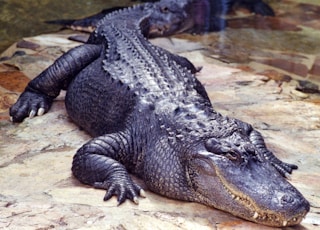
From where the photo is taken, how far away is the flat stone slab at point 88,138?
10.3 feet

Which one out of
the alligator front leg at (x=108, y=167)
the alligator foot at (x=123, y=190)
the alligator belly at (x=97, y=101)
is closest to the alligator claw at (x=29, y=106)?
the alligator belly at (x=97, y=101)

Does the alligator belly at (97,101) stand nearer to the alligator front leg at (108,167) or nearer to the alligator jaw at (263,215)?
the alligator front leg at (108,167)

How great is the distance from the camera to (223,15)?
8.95m

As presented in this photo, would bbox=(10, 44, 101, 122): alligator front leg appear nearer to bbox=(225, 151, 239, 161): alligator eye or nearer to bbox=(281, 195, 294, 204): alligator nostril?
bbox=(225, 151, 239, 161): alligator eye

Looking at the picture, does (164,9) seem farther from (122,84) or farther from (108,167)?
(108,167)

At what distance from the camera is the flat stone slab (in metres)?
3.15

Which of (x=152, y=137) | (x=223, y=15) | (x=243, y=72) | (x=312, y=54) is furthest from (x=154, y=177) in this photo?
(x=223, y=15)

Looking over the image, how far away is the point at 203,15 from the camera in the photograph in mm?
8555

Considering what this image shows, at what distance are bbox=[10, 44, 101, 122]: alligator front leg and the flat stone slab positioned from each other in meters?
0.11

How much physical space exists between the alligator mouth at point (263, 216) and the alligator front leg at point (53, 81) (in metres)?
2.38

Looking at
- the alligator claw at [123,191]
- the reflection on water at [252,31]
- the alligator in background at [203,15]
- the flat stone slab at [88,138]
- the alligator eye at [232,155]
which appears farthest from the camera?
the alligator in background at [203,15]

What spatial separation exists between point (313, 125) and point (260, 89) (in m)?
0.96

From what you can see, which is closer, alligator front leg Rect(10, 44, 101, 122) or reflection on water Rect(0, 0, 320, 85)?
alligator front leg Rect(10, 44, 101, 122)

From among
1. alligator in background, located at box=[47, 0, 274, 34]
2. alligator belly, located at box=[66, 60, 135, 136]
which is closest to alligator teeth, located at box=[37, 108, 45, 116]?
alligator belly, located at box=[66, 60, 135, 136]
